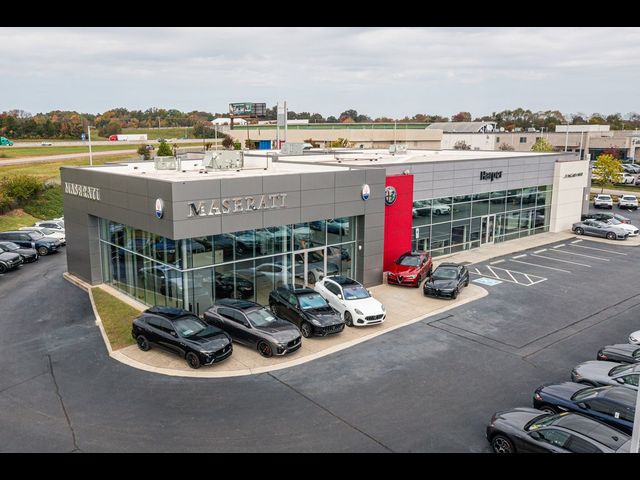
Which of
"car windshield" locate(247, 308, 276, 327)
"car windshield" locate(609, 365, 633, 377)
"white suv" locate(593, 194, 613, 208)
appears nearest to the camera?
"car windshield" locate(609, 365, 633, 377)

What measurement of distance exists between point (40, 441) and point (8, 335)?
8215 millimetres

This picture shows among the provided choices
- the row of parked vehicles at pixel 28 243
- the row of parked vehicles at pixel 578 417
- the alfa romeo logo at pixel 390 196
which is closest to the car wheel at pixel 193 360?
the row of parked vehicles at pixel 578 417

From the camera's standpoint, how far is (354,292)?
20.8m

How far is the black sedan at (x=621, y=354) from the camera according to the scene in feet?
51.5

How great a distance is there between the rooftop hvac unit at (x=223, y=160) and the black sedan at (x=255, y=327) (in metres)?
8.37

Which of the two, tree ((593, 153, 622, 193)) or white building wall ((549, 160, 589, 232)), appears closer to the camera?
white building wall ((549, 160, 589, 232))

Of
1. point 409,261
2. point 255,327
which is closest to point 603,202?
point 409,261

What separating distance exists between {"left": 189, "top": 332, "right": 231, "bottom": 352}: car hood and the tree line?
5407 centimetres

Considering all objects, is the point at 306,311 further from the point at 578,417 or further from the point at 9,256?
the point at 9,256

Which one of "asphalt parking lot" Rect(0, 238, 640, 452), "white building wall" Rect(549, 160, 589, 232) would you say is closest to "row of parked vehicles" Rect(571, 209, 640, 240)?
"white building wall" Rect(549, 160, 589, 232)

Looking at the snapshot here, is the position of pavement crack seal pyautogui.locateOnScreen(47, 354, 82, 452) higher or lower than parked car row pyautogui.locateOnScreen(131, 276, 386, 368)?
lower

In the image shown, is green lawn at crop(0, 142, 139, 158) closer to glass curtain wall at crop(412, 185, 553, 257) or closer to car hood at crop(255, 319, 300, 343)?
glass curtain wall at crop(412, 185, 553, 257)

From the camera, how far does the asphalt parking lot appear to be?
1247 cm
